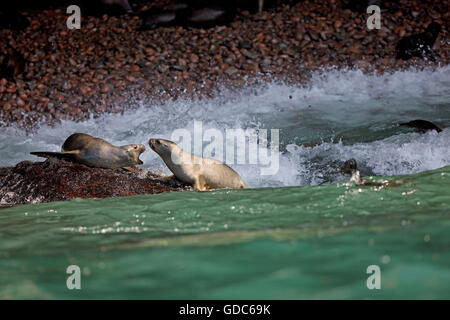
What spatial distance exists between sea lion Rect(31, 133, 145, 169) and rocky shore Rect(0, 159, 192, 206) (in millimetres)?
99

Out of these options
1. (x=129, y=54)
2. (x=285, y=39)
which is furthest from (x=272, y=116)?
(x=129, y=54)

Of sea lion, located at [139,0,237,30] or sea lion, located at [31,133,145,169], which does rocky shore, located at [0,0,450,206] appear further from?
sea lion, located at [31,133,145,169]

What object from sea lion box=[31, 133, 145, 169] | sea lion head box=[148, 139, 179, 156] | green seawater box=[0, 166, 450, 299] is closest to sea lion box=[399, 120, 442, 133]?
green seawater box=[0, 166, 450, 299]

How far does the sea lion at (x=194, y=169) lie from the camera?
4.23m

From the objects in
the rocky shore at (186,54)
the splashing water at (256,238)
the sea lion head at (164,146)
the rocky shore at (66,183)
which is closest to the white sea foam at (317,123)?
the splashing water at (256,238)

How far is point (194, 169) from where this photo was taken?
426cm

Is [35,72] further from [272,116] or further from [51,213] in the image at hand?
[51,213]

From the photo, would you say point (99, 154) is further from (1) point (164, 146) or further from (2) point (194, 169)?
(2) point (194, 169)

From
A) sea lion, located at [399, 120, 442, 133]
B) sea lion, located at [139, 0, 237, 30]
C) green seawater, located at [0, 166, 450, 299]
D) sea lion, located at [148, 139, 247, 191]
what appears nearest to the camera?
green seawater, located at [0, 166, 450, 299]

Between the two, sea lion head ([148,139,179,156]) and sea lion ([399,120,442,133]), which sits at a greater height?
sea lion ([399,120,442,133])

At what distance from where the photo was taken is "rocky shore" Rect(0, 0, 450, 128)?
847 cm

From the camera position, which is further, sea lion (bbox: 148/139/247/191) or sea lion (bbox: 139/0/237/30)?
sea lion (bbox: 139/0/237/30)

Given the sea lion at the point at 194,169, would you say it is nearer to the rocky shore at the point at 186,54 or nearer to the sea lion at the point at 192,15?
the rocky shore at the point at 186,54

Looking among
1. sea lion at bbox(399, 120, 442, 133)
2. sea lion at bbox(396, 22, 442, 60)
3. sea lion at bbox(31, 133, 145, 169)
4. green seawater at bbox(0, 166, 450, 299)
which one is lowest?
green seawater at bbox(0, 166, 450, 299)
